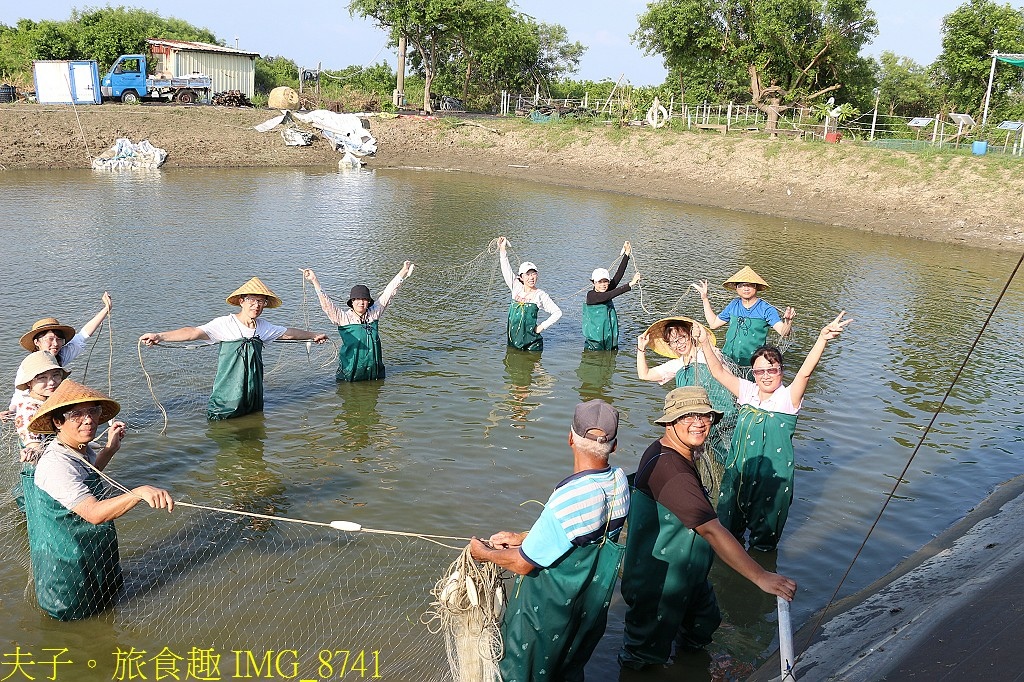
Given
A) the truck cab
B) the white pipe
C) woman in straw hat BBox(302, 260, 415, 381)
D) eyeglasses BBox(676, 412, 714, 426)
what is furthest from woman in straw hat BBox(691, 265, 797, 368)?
the truck cab

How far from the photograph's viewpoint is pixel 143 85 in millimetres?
41094

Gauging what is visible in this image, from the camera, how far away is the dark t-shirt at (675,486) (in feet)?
15.0

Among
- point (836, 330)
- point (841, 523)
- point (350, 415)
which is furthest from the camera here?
point (350, 415)

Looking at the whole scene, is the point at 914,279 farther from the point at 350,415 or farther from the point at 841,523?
the point at 350,415

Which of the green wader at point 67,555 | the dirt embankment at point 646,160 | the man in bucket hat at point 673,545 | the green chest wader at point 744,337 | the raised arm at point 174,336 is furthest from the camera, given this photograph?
the dirt embankment at point 646,160

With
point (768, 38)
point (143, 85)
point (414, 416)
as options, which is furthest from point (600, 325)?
point (143, 85)

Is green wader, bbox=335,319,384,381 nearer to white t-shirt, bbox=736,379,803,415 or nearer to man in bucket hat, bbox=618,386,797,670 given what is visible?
white t-shirt, bbox=736,379,803,415

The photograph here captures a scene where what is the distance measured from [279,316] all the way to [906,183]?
76.6 feet

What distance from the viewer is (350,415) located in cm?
988

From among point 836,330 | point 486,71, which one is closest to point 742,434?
point 836,330

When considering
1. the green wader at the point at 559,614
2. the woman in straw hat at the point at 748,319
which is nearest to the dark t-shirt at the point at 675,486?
the green wader at the point at 559,614

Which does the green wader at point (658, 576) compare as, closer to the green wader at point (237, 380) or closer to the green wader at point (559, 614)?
the green wader at point (559, 614)

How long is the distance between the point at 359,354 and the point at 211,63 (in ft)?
139

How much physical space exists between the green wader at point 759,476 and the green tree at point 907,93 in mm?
51375
